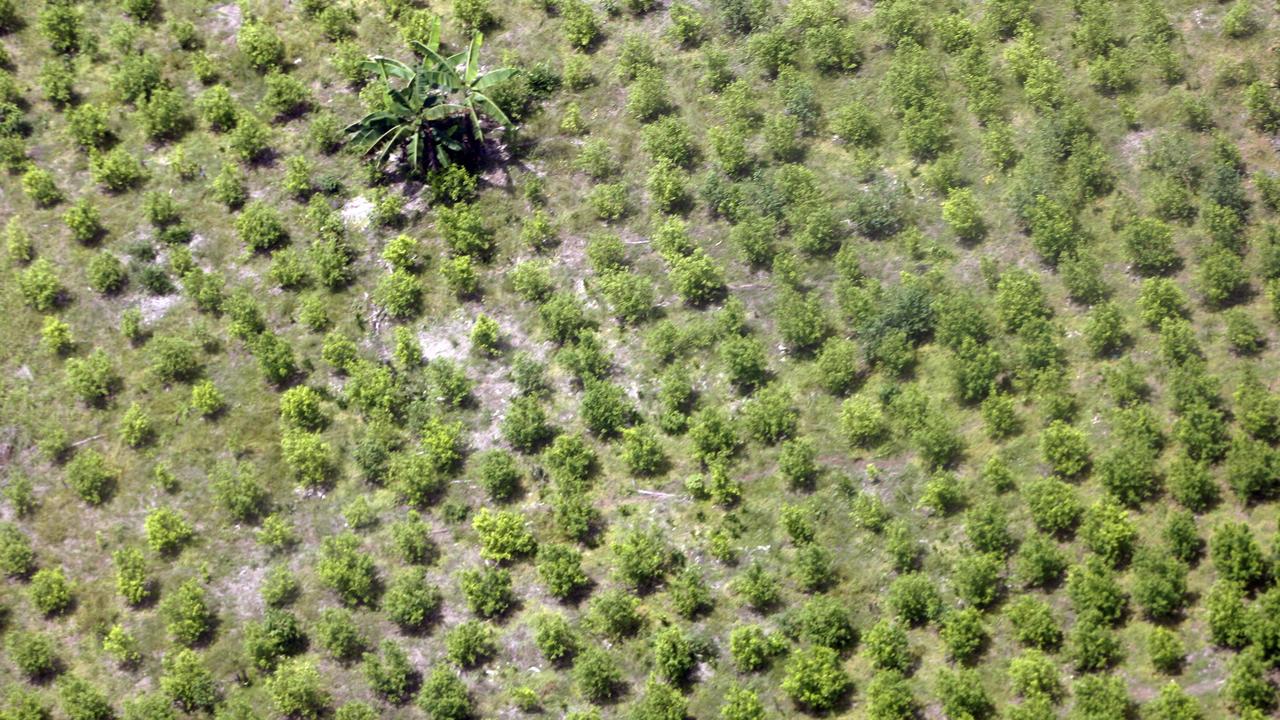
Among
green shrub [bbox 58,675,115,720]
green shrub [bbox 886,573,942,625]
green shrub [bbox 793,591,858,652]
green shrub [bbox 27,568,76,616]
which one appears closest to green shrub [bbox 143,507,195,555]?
green shrub [bbox 27,568,76,616]

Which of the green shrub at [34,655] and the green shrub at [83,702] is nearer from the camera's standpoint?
the green shrub at [83,702]

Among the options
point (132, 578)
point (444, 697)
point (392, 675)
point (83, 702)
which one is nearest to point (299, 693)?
point (392, 675)

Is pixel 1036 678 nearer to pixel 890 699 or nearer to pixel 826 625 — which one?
pixel 890 699

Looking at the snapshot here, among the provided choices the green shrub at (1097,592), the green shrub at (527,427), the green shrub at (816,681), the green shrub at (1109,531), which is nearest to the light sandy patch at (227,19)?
the green shrub at (527,427)

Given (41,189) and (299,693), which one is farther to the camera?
(41,189)

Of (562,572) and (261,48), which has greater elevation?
(261,48)

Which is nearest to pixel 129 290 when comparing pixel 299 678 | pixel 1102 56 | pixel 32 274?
pixel 32 274

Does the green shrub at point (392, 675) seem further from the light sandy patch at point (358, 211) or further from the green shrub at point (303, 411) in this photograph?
the light sandy patch at point (358, 211)

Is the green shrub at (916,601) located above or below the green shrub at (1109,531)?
below

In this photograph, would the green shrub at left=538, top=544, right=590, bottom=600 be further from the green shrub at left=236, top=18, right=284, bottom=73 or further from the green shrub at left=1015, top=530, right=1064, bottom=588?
the green shrub at left=236, top=18, right=284, bottom=73
